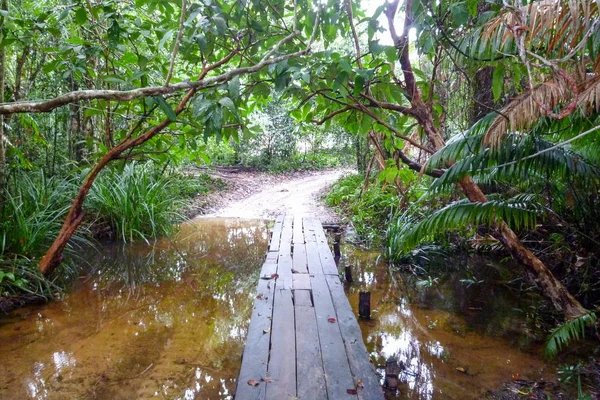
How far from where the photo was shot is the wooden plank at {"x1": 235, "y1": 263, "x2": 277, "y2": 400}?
1.90 meters

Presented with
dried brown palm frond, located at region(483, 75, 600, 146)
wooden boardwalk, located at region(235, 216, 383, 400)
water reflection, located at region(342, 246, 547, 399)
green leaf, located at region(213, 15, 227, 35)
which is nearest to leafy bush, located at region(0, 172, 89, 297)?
wooden boardwalk, located at region(235, 216, 383, 400)

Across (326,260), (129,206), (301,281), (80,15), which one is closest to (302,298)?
(301,281)

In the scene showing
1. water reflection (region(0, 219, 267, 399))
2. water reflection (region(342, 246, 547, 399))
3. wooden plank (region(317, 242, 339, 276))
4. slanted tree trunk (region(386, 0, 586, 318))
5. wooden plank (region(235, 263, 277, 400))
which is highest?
slanted tree trunk (region(386, 0, 586, 318))

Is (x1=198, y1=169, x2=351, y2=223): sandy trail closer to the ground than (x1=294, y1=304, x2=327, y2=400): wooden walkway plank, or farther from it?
closer to the ground

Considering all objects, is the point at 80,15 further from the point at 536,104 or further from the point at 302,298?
the point at 536,104

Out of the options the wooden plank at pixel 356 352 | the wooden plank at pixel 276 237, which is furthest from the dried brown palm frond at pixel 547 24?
the wooden plank at pixel 276 237

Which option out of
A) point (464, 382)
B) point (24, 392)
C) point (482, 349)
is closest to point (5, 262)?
point (24, 392)

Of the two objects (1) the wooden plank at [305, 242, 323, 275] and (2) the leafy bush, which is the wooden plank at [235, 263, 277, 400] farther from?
(2) the leafy bush

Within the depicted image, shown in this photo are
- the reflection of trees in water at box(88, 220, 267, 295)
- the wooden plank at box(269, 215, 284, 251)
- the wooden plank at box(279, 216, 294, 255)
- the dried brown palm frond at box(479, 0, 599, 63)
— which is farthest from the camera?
the wooden plank at box(269, 215, 284, 251)

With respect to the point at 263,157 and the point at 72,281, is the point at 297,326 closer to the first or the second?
the point at 72,281

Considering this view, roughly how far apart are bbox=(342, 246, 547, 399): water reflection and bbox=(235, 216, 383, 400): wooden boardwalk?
50 cm

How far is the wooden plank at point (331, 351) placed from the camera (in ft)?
6.40

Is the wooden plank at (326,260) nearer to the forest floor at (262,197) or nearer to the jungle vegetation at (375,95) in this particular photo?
the jungle vegetation at (375,95)

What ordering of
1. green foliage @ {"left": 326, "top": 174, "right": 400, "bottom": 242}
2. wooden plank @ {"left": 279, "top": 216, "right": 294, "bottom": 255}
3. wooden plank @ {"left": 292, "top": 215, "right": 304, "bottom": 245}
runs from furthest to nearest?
green foliage @ {"left": 326, "top": 174, "right": 400, "bottom": 242}, wooden plank @ {"left": 292, "top": 215, "right": 304, "bottom": 245}, wooden plank @ {"left": 279, "top": 216, "right": 294, "bottom": 255}
